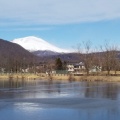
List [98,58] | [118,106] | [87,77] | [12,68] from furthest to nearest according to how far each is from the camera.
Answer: [12,68], [98,58], [87,77], [118,106]

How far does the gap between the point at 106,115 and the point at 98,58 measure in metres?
72.2

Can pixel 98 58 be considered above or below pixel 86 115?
Result: above

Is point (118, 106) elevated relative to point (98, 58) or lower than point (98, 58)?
lower

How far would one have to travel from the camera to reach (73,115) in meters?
20.3

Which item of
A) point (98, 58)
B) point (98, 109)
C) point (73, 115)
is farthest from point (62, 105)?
point (98, 58)

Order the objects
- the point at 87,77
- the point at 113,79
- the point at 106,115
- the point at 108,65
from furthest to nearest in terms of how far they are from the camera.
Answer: the point at 108,65, the point at 87,77, the point at 113,79, the point at 106,115

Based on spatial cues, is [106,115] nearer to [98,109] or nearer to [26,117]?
[98,109]

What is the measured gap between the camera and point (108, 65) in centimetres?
8038

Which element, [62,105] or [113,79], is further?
[113,79]

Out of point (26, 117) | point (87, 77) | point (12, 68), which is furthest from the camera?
point (12, 68)

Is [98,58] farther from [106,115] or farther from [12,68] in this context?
[106,115]

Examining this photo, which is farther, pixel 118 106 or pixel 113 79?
pixel 113 79

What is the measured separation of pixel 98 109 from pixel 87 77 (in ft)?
163

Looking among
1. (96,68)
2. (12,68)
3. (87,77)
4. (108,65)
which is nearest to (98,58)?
(96,68)
